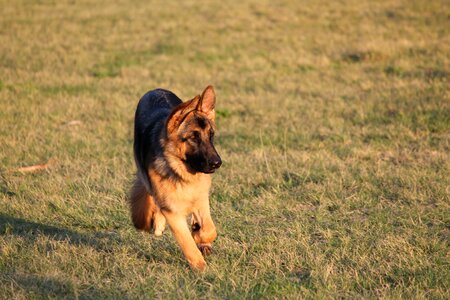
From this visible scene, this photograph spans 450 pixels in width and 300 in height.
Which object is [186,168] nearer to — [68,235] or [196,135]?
[196,135]

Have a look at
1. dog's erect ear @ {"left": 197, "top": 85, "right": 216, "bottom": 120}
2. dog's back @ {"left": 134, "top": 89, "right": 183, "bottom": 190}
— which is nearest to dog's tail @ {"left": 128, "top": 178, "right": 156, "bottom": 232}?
dog's back @ {"left": 134, "top": 89, "right": 183, "bottom": 190}

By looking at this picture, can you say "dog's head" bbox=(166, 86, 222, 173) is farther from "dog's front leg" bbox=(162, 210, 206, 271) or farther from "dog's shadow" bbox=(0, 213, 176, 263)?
"dog's shadow" bbox=(0, 213, 176, 263)

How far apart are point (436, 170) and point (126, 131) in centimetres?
471

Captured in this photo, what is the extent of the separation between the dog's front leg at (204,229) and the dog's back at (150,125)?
0.57 metres

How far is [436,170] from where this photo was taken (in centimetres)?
797

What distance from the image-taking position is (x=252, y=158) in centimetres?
873

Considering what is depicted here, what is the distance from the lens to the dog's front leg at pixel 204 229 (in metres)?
5.52

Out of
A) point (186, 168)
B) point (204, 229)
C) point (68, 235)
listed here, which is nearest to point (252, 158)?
point (68, 235)

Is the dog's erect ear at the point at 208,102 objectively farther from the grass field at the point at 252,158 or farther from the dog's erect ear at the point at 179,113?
the grass field at the point at 252,158

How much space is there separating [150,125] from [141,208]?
0.78 m

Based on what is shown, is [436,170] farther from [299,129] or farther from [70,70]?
[70,70]

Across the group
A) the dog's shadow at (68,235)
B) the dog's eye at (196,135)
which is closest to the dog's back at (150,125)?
the dog's eye at (196,135)

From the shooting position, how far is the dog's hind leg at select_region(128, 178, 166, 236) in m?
6.08

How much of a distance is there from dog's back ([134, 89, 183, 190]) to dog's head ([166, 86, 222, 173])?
0.21 m
